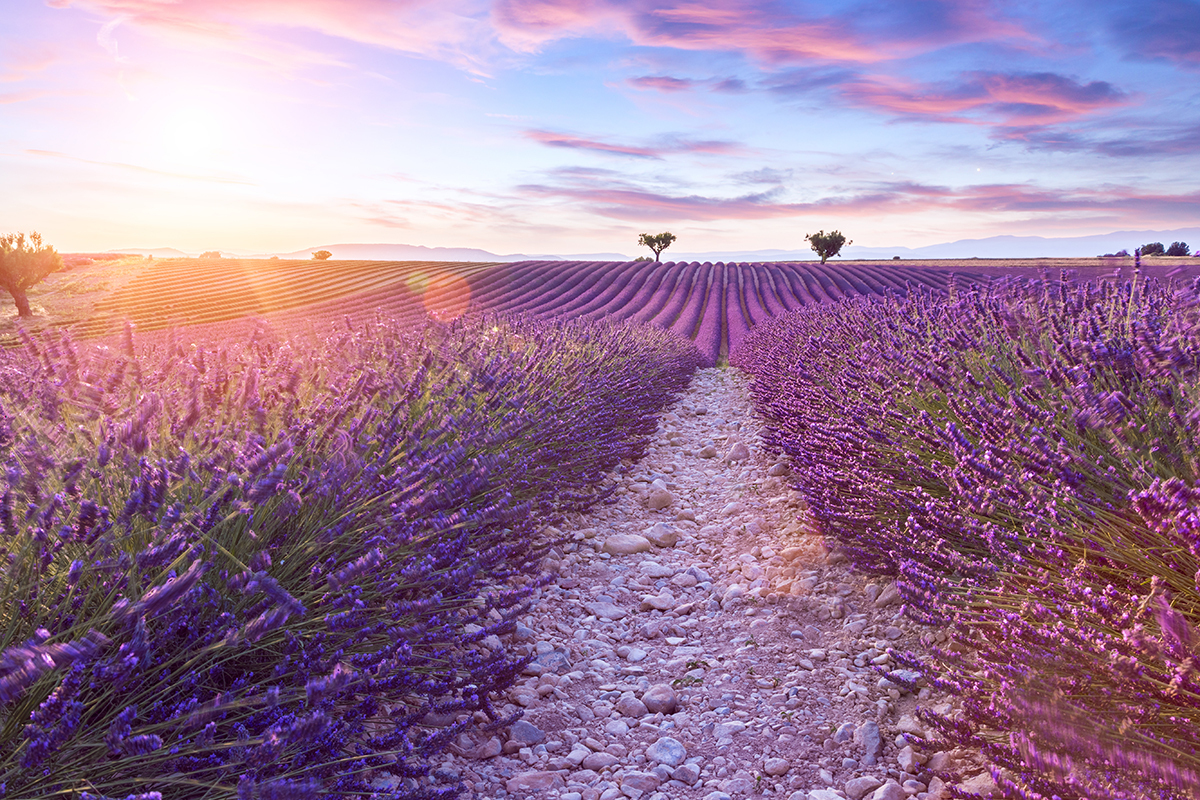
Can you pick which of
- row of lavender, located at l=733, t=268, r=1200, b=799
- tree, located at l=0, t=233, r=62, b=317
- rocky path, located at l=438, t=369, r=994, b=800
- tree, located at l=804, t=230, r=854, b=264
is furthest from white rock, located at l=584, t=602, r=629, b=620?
tree, located at l=804, t=230, r=854, b=264

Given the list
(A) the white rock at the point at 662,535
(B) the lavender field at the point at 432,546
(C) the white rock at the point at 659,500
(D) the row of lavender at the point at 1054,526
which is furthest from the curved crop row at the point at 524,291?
(B) the lavender field at the point at 432,546

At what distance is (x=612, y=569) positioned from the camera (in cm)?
383

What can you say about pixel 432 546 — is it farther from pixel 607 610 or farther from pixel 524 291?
pixel 524 291

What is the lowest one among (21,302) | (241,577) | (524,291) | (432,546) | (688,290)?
(432,546)

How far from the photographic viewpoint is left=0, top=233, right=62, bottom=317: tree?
79.5 ft

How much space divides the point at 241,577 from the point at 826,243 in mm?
48410

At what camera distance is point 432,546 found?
2.44 meters

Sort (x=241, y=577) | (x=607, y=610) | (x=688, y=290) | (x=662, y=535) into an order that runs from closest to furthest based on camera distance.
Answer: (x=241, y=577) → (x=607, y=610) → (x=662, y=535) → (x=688, y=290)

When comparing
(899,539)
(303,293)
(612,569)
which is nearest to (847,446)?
(899,539)

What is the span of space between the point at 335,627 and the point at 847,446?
2867mm

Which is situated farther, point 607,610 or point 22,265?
point 22,265

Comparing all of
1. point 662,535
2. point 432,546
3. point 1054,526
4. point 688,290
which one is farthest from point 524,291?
point 1054,526

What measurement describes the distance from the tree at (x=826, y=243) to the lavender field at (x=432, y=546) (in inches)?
1737

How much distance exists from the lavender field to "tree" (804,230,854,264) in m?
44.1
